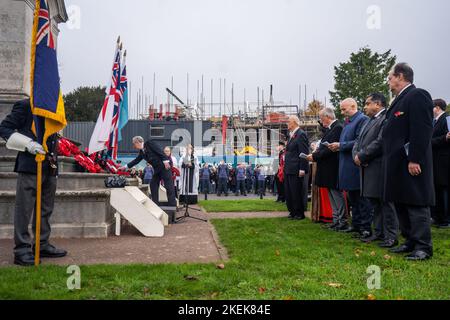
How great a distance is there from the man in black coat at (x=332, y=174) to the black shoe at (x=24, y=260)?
5233mm

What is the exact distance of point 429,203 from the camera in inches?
201

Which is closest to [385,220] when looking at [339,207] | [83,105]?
[339,207]

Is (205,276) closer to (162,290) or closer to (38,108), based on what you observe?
(162,290)

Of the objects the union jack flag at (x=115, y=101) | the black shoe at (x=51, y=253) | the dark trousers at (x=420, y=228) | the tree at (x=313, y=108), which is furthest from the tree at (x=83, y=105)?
the dark trousers at (x=420, y=228)

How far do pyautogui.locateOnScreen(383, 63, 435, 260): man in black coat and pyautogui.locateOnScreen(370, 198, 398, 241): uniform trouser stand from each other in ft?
1.24

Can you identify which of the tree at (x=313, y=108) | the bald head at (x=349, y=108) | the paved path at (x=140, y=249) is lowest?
the paved path at (x=140, y=249)

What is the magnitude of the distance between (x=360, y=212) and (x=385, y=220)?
3.50ft

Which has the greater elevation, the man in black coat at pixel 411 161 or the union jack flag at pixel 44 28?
the union jack flag at pixel 44 28

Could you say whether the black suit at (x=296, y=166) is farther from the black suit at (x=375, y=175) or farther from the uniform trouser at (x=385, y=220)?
the uniform trouser at (x=385, y=220)

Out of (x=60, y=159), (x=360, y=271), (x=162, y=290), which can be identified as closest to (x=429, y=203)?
(x=360, y=271)

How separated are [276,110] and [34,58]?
1933 inches

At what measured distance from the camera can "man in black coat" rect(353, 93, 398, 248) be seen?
6020 millimetres

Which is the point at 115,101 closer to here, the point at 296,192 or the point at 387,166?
the point at 296,192

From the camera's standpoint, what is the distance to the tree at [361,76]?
4106cm
